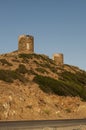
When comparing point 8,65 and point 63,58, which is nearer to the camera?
point 8,65

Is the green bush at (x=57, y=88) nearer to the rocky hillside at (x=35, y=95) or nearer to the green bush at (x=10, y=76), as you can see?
the rocky hillside at (x=35, y=95)

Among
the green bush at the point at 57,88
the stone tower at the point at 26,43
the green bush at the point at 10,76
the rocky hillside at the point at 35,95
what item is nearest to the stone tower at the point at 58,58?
the stone tower at the point at 26,43

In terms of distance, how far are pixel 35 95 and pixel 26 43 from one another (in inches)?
1051

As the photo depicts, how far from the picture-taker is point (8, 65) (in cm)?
4488

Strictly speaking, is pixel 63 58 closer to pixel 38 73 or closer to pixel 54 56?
pixel 54 56

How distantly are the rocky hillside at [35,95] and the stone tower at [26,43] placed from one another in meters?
11.8

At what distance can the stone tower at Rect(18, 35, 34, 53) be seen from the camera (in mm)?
60294

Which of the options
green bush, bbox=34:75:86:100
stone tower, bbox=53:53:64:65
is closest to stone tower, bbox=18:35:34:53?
stone tower, bbox=53:53:64:65

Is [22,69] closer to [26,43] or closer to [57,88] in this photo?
[57,88]

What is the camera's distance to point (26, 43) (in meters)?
61.1

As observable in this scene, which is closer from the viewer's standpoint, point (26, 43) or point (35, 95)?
point (35, 95)

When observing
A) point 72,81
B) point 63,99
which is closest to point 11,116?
point 63,99

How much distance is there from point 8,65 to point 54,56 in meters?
24.4

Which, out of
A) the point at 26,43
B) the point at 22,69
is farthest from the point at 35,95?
the point at 26,43
